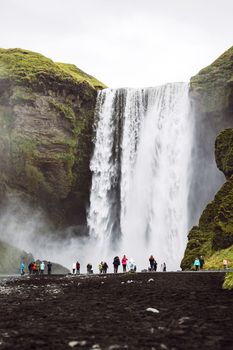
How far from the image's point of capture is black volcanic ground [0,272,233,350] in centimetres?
916

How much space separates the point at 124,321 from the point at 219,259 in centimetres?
2270

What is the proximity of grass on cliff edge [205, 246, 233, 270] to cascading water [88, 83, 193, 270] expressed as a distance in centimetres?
2181

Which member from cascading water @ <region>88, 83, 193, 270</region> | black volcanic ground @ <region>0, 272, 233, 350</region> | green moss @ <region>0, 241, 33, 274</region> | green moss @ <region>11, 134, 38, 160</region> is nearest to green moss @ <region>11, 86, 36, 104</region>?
green moss @ <region>11, 134, 38, 160</region>

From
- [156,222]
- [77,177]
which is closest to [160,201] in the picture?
[156,222]

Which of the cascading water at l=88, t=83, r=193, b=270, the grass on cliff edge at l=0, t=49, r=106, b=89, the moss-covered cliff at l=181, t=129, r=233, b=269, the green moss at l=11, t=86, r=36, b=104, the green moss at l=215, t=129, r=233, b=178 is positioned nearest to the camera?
the moss-covered cliff at l=181, t=129, r=233, b=269

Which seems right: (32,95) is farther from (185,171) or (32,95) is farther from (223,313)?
(223,313)

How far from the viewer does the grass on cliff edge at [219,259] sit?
104 feet

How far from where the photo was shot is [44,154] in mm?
65000

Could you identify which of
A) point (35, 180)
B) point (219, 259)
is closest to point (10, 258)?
point (35, 180)

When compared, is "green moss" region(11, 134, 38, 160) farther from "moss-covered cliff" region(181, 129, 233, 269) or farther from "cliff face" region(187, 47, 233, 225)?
"moss-covered cliff" region(181, 129, 233, 269)

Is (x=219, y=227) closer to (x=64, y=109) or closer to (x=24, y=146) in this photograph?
(x=24, y=146)

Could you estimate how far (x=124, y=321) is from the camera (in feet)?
38.4

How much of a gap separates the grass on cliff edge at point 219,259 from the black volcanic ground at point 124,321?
47.0 ft

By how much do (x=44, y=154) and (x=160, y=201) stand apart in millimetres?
17726
